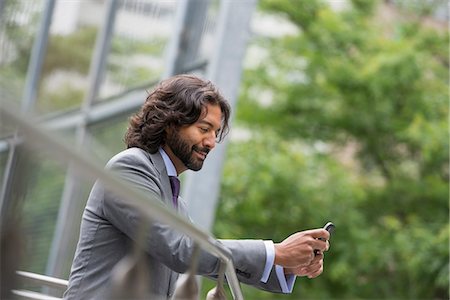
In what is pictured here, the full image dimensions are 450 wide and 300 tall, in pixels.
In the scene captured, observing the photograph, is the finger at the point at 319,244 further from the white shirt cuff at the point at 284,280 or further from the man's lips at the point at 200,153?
the man's lips at the point at 200,153

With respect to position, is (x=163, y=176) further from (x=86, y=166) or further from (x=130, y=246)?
(x=86, y=166)

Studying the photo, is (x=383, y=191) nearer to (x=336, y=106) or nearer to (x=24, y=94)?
(x=336, y=106)

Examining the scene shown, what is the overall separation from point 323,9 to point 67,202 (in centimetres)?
557

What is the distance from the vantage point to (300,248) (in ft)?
11.7

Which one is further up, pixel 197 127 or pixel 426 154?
pixel 426 154

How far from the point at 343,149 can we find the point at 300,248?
1271 centimetres

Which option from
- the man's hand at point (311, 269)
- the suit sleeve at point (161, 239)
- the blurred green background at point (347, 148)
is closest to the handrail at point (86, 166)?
the suit sleeve at point (161, 239)

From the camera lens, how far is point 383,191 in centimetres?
1598

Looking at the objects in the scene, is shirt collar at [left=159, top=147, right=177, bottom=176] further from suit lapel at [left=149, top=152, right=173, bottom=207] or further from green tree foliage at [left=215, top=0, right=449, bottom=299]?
green tree foliage at [left=215, top=0, right=449, bottom=299]

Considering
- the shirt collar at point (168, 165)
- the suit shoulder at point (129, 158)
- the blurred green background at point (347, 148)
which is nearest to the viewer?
the suit shoulder at point (129, 158)

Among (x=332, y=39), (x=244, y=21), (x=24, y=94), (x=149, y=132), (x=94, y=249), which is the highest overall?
(x=332, y=39)

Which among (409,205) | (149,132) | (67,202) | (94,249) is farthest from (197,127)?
(409,205)

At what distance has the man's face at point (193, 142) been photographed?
12.0 ft

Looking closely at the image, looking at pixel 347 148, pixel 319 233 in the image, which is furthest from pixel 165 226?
pixel 347 148
